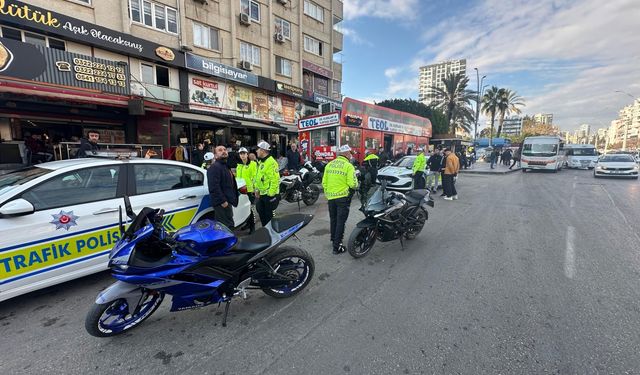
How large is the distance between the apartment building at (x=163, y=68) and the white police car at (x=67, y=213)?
7.63 m

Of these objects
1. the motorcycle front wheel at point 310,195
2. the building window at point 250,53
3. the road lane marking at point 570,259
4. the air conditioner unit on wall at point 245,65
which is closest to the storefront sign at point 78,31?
the air conditioner unit on wall at point 245,65

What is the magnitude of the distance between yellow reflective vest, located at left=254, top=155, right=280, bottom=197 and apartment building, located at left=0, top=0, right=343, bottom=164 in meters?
7.72

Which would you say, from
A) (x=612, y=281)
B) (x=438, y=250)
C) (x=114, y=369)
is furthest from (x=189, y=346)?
(x=612, y=281)

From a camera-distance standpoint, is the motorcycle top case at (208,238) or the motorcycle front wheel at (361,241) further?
the motorcycle front wheel at (361,241)

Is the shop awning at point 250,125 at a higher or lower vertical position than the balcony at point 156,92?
lower

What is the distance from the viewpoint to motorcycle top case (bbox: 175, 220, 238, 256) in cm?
257

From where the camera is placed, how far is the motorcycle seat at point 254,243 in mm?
2842

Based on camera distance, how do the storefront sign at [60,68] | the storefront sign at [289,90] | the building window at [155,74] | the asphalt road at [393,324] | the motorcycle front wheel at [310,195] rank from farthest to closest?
1. the storefront sign at [289,90]
2. the building window at [155,74]
3. the storefront sign at [60,68]
4. the motorcycle front wheel at [310,195]
5. the asphalt road at [393,324]

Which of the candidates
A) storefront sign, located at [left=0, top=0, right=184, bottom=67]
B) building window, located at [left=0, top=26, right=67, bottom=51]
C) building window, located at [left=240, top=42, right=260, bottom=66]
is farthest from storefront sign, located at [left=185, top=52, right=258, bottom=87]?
building window, located at [left=0, top=26, right=67, bottom=51]

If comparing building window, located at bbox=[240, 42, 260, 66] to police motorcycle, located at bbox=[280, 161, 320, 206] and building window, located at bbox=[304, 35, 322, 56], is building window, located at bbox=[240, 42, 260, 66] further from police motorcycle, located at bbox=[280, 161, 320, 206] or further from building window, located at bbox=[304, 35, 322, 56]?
police motorcycle, located at bbox=[280, 161, 320, 206]

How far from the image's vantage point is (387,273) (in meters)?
3.96

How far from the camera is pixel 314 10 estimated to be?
79.2 feet

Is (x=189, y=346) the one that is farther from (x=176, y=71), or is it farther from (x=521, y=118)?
(x=521, y=118)

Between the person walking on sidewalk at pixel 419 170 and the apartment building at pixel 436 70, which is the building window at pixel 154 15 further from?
the apartment building at pixel 436 70
